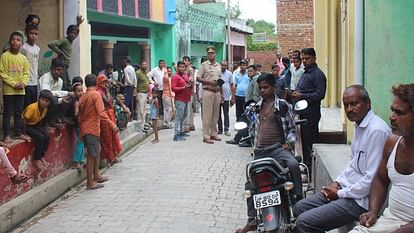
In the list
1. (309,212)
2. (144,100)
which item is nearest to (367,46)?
(309,212)

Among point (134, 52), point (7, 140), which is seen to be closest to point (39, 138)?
point (7, 140)

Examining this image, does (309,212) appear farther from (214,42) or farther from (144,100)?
(214,42)

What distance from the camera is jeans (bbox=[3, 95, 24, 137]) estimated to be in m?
6.54

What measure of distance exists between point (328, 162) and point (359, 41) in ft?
5.65

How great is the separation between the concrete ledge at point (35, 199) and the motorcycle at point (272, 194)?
277cm

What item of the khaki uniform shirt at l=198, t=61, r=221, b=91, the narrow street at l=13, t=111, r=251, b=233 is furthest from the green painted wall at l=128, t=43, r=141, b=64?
the narrow street at l=13, t=111, r=251, b=233

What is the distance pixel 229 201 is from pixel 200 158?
9.27 feet

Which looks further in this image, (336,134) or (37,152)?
(336,134)

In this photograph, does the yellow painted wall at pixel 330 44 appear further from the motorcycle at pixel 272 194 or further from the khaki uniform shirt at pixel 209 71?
the motorcycle at pixel 272 194

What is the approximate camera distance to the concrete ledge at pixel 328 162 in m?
5.43

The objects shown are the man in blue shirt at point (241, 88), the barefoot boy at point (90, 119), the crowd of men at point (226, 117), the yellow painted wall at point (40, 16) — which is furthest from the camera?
the man in blue shirt at point (241, 88)

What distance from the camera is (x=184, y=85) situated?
11.1 meters

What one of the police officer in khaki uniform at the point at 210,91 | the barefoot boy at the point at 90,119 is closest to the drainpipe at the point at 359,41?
the barefoot boy at the point at 90,119

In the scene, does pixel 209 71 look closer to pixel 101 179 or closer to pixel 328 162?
pixel 101 179
